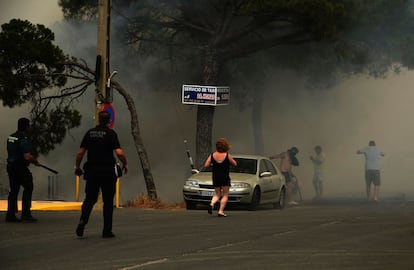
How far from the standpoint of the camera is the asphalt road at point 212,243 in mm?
10367

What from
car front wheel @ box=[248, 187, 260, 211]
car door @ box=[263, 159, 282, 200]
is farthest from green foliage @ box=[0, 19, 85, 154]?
car front wheel @ box=[248, 187, 260, 211]

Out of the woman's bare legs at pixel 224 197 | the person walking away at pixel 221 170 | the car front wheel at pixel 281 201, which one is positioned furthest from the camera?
the car front wheel at pixel 281 201

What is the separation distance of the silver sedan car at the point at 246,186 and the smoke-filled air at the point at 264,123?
7910 millimetres

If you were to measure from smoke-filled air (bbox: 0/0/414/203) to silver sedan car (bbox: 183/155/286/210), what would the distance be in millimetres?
7910

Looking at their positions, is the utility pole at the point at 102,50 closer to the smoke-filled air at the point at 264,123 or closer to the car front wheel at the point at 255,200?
the car front wheel at the point at 255,200

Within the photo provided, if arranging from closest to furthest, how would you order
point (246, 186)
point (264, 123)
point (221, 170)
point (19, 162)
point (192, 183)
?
point (19, 162)
point (221, 170)
point (246, 186)
point (192, 183)
point (264, 123)

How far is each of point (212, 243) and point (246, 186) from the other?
26.0 ft

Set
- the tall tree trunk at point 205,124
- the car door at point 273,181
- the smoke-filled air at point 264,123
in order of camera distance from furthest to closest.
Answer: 1. the smoke-filled air at point 264,123
2. the tall tree trunk at point 205,124
3. the car door at point 273,181

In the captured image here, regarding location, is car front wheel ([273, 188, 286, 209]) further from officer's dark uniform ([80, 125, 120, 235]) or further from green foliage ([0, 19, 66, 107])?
officer's dark uniform ([80, 125, 120, 235])

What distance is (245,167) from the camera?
842 inches

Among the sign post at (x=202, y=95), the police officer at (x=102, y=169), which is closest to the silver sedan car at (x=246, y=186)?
the sign post at (x=202, y=95)

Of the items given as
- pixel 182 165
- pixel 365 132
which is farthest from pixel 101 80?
pixel 365 132

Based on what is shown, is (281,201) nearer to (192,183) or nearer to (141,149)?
(192,183)

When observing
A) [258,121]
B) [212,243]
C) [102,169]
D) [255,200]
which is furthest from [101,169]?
[258,121]
